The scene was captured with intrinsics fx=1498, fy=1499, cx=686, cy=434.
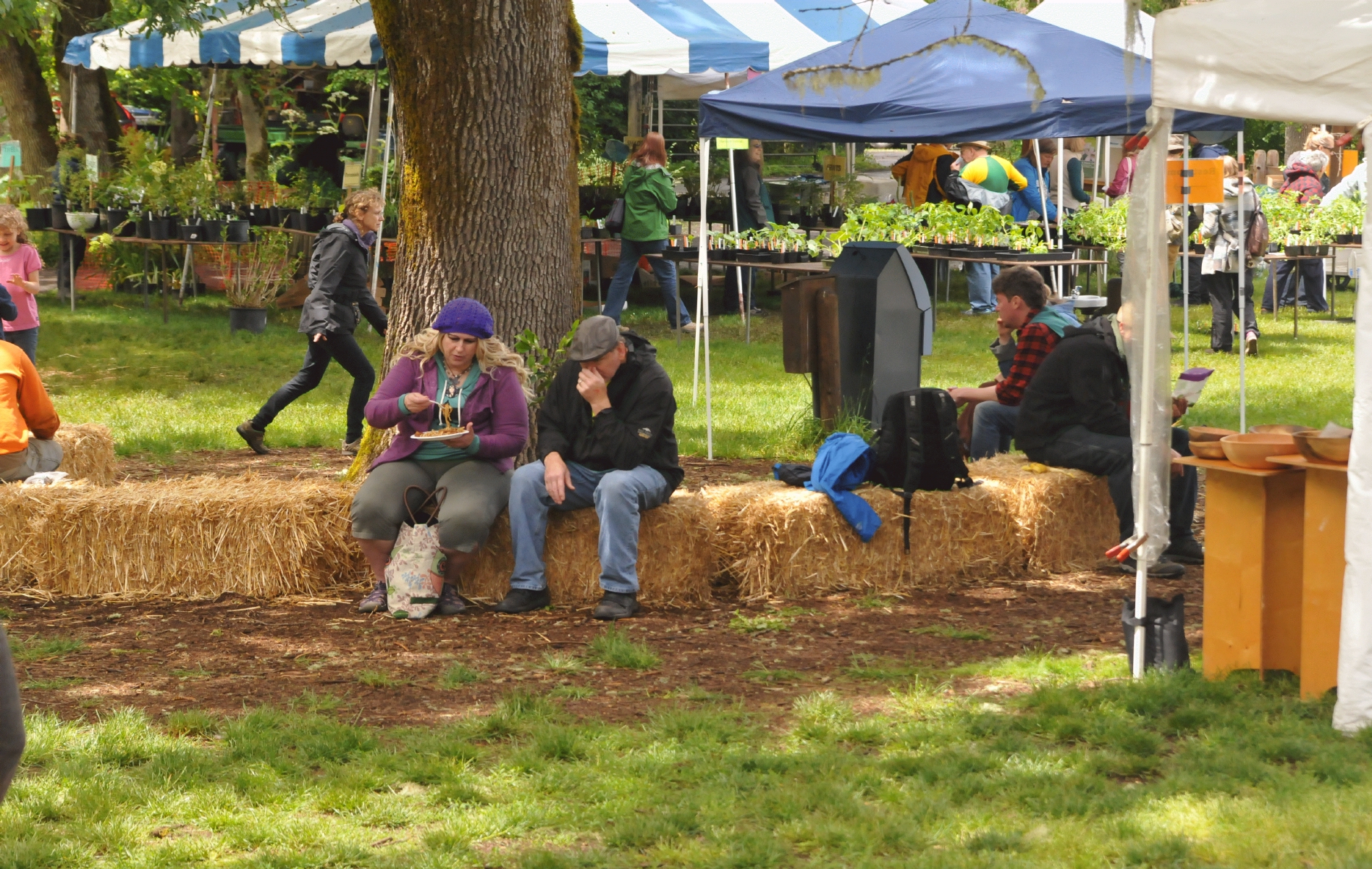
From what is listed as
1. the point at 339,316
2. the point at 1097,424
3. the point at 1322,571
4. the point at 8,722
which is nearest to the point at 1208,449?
the point at 1322,571

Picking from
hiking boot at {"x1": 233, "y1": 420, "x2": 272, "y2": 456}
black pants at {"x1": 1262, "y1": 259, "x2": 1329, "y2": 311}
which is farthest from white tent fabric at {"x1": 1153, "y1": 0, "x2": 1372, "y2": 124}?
black pants at {"x1": 1262, "y1": 259, "x2": 1329, "y2": 311}

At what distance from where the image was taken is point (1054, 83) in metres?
9.50

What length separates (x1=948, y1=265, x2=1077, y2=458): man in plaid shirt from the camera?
7.49 meters

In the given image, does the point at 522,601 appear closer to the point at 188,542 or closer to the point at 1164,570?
the point at 188,542

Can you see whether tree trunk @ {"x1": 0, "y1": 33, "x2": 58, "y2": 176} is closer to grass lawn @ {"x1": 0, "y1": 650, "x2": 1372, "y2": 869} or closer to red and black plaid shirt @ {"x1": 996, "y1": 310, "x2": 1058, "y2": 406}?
red and black plaid shirt @ {"x1": 996, "y1": 310, "x2": 1058, "y2": 406}

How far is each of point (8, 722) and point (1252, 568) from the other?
3.78m

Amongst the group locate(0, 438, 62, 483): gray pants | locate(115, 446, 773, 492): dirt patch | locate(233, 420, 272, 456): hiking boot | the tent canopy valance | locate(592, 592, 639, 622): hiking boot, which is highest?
the tent canopy valance

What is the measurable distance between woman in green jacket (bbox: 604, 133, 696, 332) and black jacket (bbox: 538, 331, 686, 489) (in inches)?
291

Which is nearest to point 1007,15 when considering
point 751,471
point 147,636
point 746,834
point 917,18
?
point 917,18

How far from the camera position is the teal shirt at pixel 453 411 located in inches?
248

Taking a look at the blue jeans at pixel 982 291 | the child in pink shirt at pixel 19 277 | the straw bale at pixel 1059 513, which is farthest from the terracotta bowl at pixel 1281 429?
the blue jeans at pixel 982 291

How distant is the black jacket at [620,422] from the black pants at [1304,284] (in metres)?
12.2

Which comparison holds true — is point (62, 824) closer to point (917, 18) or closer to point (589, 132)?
point (917, 18)

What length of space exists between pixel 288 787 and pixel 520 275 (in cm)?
347
